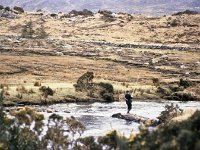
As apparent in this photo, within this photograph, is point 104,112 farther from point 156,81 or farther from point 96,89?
point 156,81

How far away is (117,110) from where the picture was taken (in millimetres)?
41656

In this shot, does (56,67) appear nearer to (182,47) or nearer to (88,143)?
(182,47)

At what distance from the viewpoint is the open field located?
5169 centimetres

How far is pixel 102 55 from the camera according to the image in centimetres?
7506

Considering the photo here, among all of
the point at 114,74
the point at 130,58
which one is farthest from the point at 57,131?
the point at 130,58

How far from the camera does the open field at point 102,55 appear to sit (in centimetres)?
5169

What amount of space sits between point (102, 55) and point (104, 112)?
A: 35.7 meters

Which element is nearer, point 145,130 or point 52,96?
point 145,130

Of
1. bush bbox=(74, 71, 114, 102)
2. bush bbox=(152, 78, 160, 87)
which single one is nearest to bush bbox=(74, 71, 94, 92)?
bush bbox=(74, 71, 114, 102)

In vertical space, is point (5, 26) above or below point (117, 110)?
above

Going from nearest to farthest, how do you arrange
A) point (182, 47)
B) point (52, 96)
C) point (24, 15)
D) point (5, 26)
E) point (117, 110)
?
point (117, 110)
point (52, 96)
point (182, 47)
point (5, 26)
point (24, 15)

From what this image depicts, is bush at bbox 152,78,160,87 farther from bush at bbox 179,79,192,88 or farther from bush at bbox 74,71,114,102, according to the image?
bush at bbox 74,71,114,102

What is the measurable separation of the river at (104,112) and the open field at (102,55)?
274 centimetres

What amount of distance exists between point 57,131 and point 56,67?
143 ft
